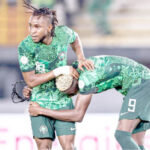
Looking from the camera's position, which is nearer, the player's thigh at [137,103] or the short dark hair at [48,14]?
the player's thigh at [137,103]

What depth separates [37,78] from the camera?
194 inches

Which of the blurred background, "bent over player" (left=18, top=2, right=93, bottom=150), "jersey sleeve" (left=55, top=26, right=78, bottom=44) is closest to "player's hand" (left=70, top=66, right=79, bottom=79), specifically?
"bent over player" (left=18, top=2, right=93, bottom=150)

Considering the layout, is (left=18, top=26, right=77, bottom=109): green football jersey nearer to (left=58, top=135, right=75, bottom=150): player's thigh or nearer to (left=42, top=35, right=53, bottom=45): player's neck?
(left=42, top=35, right=53, bottom=45): player's neck

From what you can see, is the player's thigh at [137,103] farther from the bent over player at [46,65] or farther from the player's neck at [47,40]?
the player's neck at [47,40]

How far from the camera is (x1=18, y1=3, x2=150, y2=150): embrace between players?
4.80 metres

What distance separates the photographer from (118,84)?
487 cm

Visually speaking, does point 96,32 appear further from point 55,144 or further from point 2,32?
point 55,144

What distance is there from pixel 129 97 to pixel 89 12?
774 cm

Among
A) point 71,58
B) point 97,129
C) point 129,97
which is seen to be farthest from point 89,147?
point 71,58

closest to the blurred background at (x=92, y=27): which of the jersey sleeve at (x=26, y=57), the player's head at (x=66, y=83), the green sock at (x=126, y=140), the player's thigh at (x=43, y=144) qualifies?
the player's thigh at (x=43, y=144)

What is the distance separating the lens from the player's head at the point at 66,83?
4.82 metres

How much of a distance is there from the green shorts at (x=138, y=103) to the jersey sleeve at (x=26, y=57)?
970mm

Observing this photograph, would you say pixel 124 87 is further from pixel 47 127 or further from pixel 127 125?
pixel 47 127

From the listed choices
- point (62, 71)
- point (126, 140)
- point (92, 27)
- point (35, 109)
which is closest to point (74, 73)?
point (62, 71)
